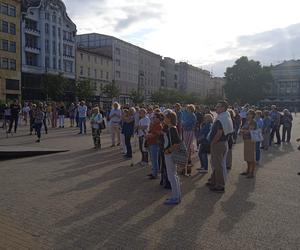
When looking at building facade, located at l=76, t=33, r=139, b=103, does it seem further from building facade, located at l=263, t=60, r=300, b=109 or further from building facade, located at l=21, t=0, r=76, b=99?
building facade, located at l=263, t=60, r=300, b=109

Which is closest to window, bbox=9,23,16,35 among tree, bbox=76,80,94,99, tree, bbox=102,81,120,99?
tree, bbox=76,80,94,99

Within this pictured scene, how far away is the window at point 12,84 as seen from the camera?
5384 centimetres

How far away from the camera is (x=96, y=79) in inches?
3004

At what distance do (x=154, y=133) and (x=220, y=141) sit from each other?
1889 millimetres

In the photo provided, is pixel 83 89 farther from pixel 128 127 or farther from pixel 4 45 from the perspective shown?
pixel 128 127

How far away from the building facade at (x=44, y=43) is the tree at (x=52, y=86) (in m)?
2.63

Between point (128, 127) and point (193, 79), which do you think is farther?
point (193, 79)

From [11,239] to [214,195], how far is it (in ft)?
13.7

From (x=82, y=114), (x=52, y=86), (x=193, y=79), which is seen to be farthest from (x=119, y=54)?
(x=82, y=114)

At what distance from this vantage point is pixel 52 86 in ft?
182

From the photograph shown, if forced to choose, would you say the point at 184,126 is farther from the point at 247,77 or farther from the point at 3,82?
the point at 247,77

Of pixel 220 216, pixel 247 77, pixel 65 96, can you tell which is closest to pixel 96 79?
pixel 65 96

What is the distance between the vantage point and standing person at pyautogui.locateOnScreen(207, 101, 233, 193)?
788 centimetres

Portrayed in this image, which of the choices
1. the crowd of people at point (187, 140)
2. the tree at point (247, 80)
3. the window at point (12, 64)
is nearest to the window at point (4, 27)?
the window at point (12, 64)
